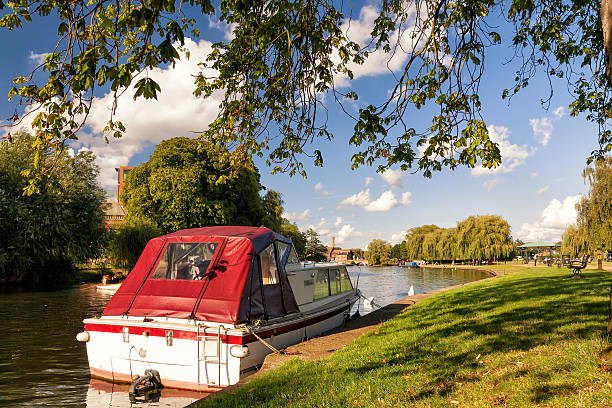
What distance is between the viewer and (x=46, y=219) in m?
30.4

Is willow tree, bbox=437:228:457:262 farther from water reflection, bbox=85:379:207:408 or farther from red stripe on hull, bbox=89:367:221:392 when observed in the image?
water reflection, bbox=85:379:207:408

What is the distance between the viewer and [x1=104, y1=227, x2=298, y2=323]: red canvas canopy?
9.10 m

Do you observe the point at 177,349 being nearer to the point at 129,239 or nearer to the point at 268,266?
the point at 268,266

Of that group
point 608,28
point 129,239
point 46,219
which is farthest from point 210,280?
point 129,239

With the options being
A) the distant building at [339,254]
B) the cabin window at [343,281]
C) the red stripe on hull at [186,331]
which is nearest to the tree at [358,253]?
the distant building at [339,254]

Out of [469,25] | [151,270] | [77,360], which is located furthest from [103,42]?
[77,360]

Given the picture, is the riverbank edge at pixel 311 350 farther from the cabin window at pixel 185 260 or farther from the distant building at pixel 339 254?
the distant building at pixel 339 254

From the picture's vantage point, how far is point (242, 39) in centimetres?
862

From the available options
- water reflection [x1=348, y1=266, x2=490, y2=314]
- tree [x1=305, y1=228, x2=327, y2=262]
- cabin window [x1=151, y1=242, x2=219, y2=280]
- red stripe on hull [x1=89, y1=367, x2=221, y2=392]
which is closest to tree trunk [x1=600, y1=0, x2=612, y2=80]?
cabin window [x1=151, y1=242, x2=219, y2=280]

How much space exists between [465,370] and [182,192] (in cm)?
3334

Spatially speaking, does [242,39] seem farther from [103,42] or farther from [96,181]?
[96,181]

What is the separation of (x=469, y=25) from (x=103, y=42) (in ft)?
20.4

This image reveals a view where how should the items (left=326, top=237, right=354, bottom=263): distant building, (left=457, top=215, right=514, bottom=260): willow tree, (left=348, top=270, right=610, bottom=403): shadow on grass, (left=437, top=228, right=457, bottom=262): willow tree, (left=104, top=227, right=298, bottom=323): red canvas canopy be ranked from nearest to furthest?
(left=348, top=270, right=610, bottom=403): shadow on grass, (left=104, top=227, right=298, bottom=323): red canvas canopy, (left=457, top=215, right=514, bottom=260): willow tree, (left=437, top=228, right=457, bottom=262): willow tree, (left=326, top=237, right=354, bottom=263): distant building

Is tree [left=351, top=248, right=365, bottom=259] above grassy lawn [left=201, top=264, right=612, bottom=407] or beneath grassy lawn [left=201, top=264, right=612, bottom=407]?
beneath
